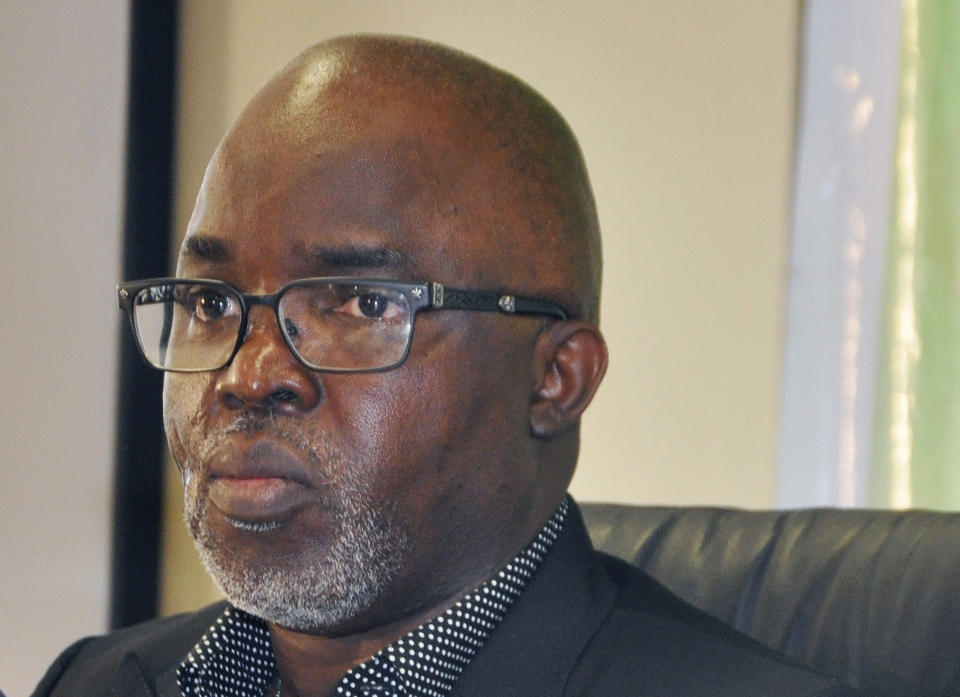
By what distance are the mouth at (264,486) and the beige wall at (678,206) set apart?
1056mm

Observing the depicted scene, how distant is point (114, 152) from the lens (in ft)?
7.68

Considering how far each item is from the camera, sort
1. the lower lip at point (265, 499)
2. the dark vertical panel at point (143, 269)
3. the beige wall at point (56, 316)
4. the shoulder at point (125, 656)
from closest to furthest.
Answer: the lower lip at point (265, 499) < the shoulder at point (125, 656) < the beige wall at point (56, 316) < the dark vertical panel at point (143, 269)

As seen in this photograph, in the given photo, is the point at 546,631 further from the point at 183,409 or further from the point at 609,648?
the point at 183,409

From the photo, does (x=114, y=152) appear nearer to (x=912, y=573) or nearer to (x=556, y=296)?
(x=556, y=296)

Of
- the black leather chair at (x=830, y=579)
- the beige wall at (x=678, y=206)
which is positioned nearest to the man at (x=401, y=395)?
the black leather chair at (x=830, y=579)

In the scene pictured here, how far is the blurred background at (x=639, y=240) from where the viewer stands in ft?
6.50

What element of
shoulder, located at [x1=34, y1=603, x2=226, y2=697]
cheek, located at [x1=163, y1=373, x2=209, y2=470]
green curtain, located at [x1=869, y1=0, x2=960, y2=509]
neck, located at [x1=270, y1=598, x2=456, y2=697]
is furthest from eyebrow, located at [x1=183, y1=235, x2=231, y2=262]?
green curtain, located at [x1=869, y1=0, x2=960, y2=509]

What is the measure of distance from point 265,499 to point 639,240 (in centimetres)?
114

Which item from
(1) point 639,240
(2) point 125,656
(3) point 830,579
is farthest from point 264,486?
(1) point 639,240

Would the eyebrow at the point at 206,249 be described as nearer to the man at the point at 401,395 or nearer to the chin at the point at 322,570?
the man at the point at 401,395

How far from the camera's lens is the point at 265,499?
1158mm

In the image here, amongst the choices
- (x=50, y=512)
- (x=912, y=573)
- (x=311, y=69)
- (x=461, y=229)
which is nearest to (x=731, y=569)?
(x=912, y=573)

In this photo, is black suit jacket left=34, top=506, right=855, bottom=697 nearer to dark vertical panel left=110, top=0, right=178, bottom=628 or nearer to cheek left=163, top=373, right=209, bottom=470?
cheek left=163, top=373, right=209, bottom=470

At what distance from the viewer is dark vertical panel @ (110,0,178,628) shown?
2350 millimetres
